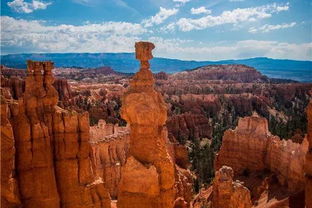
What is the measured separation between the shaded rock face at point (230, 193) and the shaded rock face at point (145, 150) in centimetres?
376

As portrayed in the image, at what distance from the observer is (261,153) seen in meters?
24.8

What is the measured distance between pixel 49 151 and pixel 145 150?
2.78 m

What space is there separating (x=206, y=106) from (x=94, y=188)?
61.1 metres

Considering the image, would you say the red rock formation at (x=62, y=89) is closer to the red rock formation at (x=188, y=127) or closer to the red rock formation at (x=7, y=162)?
the red rock formation at (x=188, y=127)

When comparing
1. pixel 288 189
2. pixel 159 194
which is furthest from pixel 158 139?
pixel 288 189

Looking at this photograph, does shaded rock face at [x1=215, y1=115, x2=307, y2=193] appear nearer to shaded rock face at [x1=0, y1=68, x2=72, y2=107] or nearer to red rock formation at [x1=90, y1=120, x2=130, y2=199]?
red rock formation at [x1=90, y1=120, x2=130, y2=199]

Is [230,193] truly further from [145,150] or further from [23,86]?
[23,86]

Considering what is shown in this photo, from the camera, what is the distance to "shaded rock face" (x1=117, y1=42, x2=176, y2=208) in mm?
9188

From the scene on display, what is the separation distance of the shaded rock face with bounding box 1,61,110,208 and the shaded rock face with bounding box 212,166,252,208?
450 cm

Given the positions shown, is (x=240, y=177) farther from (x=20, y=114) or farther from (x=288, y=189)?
(x=20, y=114)

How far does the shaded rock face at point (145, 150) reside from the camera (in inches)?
362

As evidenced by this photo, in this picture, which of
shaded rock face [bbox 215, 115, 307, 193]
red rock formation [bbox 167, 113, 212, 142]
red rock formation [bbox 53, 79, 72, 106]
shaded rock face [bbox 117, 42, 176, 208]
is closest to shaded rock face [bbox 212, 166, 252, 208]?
shaded rock face [bbox 117, 42, 176, 208]

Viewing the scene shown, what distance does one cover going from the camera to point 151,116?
9.24 m

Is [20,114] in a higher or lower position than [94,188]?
higher
